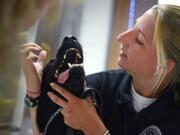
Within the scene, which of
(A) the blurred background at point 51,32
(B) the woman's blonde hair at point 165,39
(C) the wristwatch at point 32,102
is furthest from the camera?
(B) the woman's blonde hair at point 165,39

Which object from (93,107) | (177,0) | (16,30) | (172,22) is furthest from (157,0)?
(16,30)

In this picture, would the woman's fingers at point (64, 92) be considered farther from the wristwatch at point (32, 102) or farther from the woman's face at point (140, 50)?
the woman's face at point (140, 50)

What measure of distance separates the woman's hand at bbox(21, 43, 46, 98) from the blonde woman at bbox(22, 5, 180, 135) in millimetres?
198

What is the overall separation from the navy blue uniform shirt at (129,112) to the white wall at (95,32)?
1.06 ft

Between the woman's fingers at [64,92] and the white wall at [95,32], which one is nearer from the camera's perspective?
the woman's fingers at [64,92]

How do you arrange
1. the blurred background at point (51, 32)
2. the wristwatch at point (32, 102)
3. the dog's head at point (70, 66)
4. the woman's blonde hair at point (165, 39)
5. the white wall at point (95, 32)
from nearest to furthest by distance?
1. the blurred background at point (51, 32)
2. the dog's head at point (70, 66)
3. the wristwatch at point (32, 102)
4. the woman's blonde hair at point (165, 39)
5. the white wall at point (95, 32)

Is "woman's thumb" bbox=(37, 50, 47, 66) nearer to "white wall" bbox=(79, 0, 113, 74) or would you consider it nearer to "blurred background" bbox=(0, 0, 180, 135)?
"blurred background" bbox=(0, 0, 180, 135)

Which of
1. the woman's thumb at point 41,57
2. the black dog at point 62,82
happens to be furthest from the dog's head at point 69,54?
the woman's thumb at point 41,57

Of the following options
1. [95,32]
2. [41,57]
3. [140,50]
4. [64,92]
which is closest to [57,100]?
[64,92]

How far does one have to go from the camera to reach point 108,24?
4.63 ft

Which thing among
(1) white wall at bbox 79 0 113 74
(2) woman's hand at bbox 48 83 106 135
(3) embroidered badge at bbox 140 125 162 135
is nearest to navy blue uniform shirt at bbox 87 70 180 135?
(3) embroidered badge at bbox 140 125 162 135

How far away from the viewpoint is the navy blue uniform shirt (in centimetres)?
89

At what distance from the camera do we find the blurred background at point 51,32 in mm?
521

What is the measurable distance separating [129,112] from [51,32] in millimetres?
326
